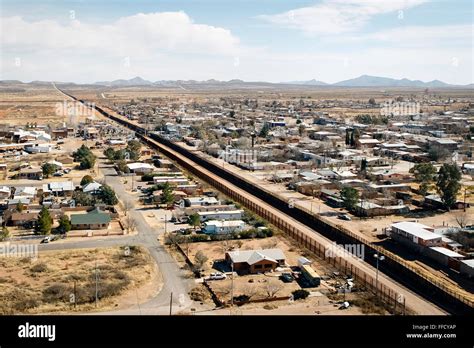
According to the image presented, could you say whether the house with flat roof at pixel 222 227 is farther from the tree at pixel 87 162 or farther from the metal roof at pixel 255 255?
the tree at pixel 87 162

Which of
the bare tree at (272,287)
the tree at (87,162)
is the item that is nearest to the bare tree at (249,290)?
the bare tree at (272,287)

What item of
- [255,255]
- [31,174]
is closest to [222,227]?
[255,255]

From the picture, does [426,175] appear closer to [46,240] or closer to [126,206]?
[126,206]

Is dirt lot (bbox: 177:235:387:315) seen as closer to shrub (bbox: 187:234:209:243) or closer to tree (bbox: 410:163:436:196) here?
shrub (bbox: 187:234:209:243)
